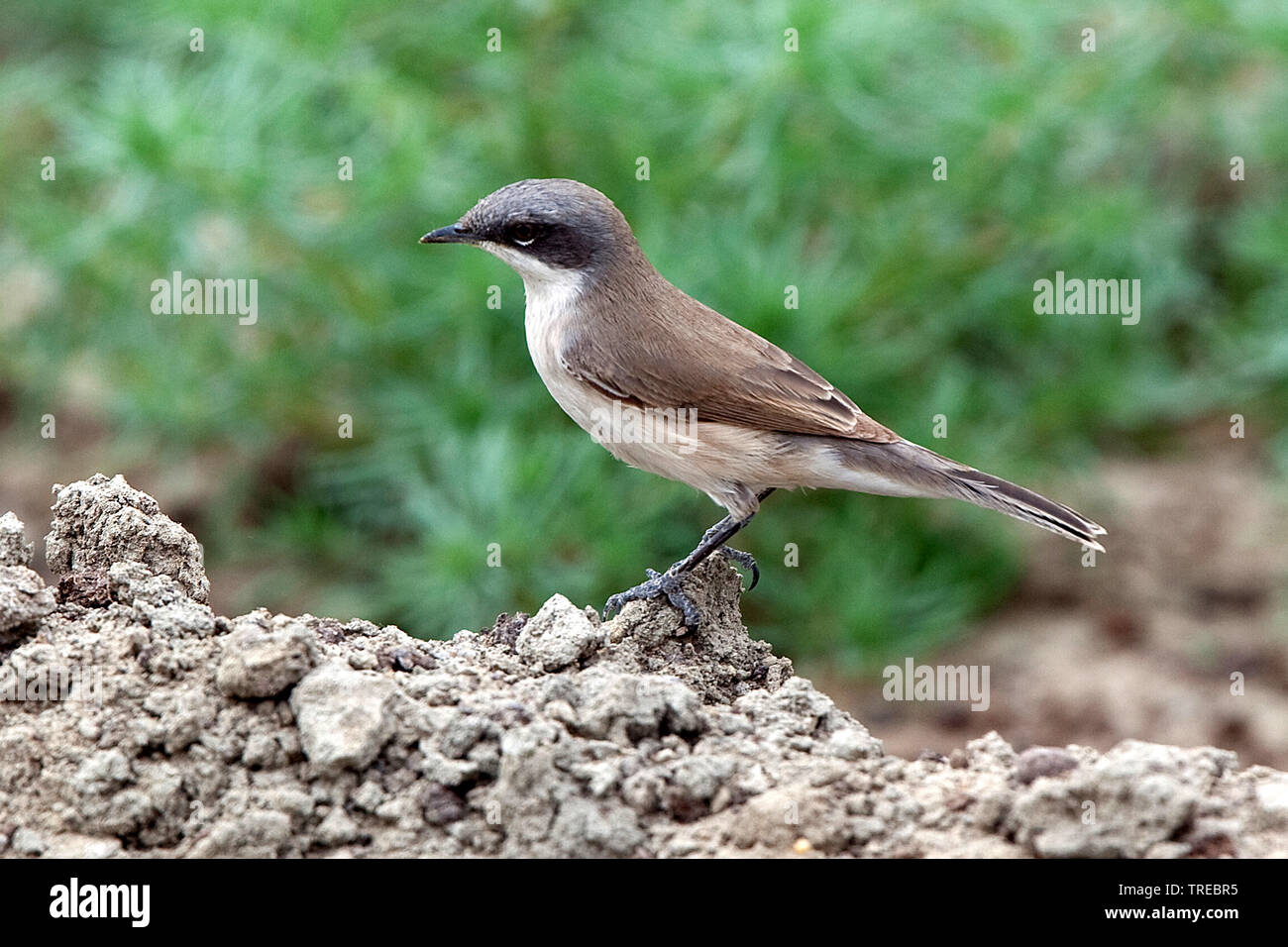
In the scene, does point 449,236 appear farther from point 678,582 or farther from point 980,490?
point 980,490


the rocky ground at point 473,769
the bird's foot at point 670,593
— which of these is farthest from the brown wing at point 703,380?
the rocky ground at point 473,769

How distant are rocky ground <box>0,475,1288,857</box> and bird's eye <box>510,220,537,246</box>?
1.90m

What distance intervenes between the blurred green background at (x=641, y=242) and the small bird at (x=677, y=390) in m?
1.32

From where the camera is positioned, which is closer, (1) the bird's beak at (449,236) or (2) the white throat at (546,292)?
(1) the bird's beak at (449,236)

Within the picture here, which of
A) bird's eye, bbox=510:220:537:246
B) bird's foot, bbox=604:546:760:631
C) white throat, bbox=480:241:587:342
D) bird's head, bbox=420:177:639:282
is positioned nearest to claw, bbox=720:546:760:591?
bird's foot, bbox=604:546:760:631

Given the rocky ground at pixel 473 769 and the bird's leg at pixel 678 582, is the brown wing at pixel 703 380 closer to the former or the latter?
the bird's leg at pixel 678 582

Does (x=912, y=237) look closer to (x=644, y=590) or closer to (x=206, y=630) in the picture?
(x=644, y=590)

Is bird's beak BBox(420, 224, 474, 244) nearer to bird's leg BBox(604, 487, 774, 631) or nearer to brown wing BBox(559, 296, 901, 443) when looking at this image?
brown wing BBox(559, 296, 901, 443)

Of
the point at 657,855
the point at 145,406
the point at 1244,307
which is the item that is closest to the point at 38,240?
the point at 145,406

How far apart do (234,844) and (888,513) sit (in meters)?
4.99

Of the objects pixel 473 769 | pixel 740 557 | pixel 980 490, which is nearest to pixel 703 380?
pixel 740 557

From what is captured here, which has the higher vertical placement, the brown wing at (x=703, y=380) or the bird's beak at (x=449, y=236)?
Result: the bird's beak at (x=449, y=236)

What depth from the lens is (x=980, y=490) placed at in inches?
223

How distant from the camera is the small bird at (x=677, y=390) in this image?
5859 mm
